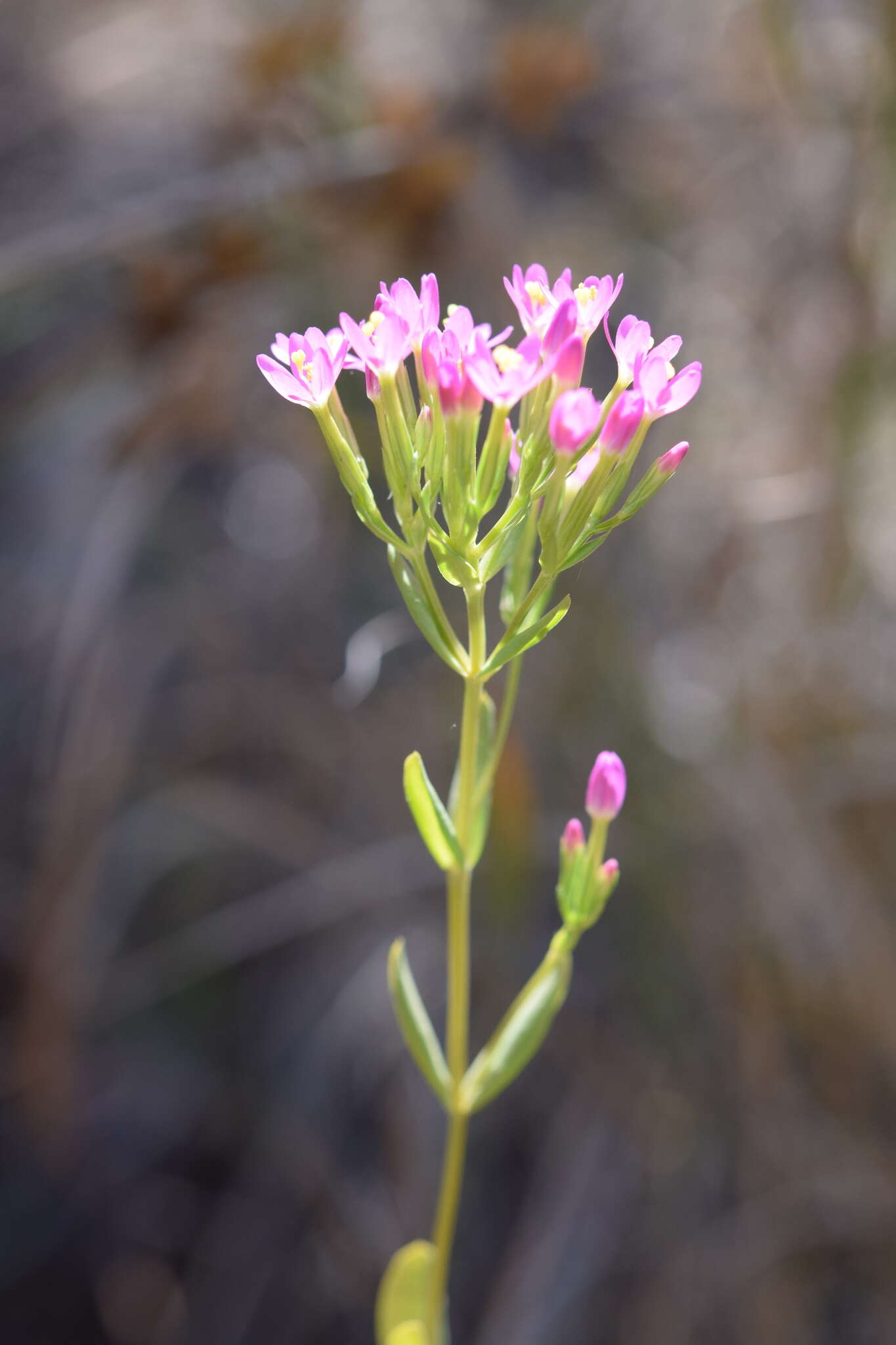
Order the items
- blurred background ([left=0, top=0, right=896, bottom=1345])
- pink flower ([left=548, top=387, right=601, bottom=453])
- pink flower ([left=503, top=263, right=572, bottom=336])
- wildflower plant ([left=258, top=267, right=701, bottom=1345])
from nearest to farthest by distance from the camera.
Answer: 1. pink flower ([left=548, top=387, right=601, bottom=453])
2. wildflower plant ([left=258, top=267, right=701, bottom=1345])
3. pink flower ([left=503, top=263, right=572, bottom=336])
4. blurred background ([left=0, top=0, right=896, bottom=1345])

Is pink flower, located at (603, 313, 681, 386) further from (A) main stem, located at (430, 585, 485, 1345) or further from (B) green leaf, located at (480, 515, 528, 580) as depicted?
(A) main stem, located at (430, 585, 485, 1345)

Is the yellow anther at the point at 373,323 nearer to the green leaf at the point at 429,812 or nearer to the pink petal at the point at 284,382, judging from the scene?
the pink petal at the point at 284,382

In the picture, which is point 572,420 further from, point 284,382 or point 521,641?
point 284,382

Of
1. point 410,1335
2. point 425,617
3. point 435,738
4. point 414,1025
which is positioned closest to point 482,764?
point 425,617

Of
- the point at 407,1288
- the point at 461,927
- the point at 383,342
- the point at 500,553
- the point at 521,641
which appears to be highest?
the point at 383,342

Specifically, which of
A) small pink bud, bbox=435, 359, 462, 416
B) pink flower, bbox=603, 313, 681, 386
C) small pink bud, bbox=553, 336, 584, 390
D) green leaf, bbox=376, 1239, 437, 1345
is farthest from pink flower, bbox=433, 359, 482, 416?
green leaf, bbox=376, 1239, 437, 1345

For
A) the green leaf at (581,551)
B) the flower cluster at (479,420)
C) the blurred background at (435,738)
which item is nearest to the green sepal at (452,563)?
the flower cluster at (479,420)

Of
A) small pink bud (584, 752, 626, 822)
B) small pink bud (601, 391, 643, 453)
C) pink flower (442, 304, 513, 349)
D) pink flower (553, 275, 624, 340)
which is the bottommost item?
small pink bud (584, 752, 626, 822)
